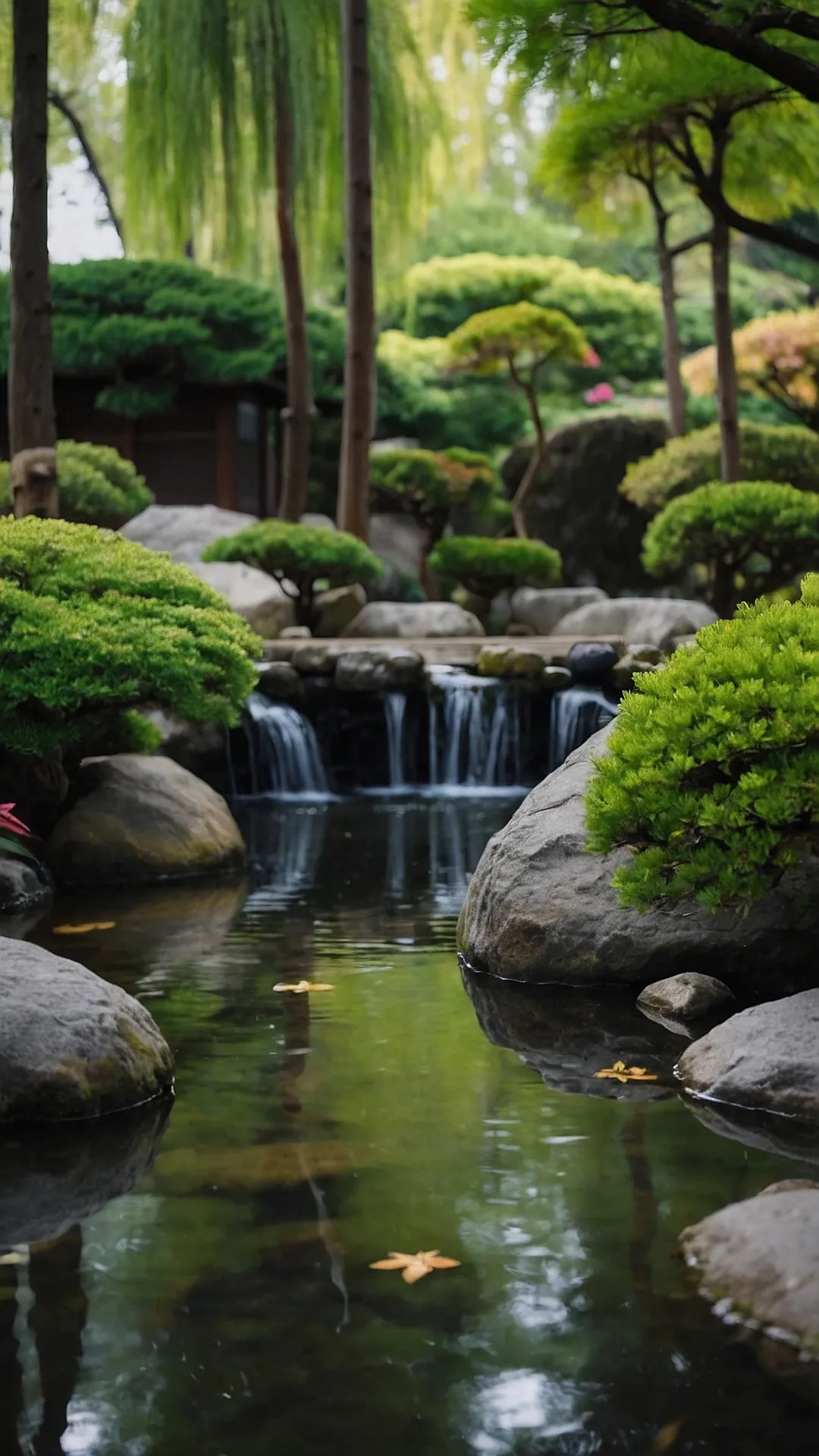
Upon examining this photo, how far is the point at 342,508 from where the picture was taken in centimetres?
1922

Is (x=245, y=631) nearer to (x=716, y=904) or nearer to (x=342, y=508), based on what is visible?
(x=716, y=904)

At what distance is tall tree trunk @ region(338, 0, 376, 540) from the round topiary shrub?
3.50m

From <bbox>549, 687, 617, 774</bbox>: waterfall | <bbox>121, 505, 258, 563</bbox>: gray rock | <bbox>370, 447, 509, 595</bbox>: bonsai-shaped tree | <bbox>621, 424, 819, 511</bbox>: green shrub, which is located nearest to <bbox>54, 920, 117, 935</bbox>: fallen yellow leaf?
<bbox>549, 687, 617, 774</bbox>: waterfall

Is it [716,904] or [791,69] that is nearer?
[716,904]

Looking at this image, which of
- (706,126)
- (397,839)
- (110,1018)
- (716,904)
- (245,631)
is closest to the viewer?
(110,1018)

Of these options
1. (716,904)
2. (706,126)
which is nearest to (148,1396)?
(716,904)

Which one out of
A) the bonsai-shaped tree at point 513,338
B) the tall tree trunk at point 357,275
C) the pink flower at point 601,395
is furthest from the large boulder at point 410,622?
the pink flower at point 601,395

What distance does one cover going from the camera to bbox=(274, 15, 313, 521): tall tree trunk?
2061 centimetres

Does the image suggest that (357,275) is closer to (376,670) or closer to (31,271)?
(376,670)

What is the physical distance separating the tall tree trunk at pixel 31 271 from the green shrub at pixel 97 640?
10.7 feet

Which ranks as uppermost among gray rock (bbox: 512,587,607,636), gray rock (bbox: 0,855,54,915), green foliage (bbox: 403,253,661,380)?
green foliage (bbox: 403,253,661,380)

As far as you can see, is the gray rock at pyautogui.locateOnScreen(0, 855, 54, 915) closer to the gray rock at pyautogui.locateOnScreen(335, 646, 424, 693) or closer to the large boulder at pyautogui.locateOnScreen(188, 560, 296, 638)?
the gray rock at pyautogui.locateOnScreen(335, 646, 424, 693)

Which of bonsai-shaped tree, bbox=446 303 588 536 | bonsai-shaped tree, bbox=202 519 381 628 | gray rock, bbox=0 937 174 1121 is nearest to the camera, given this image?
gray rock, bbox=0 937 174 1121

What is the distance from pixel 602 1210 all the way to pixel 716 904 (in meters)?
1.53
